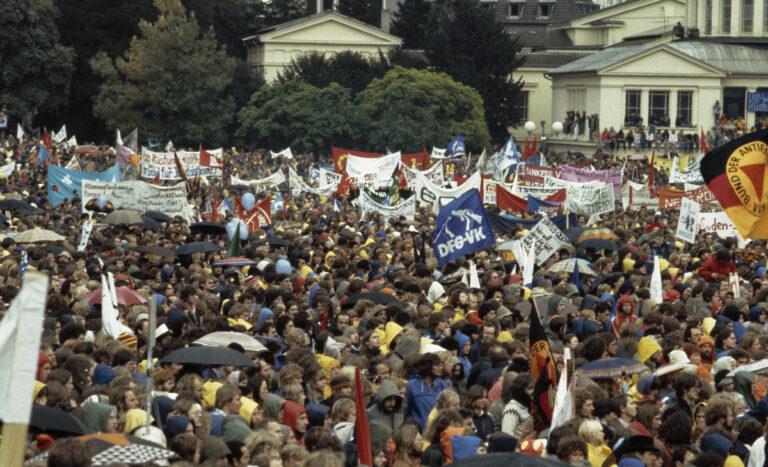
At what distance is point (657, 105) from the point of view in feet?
287

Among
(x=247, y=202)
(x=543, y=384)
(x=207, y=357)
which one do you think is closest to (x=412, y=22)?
(x=247, y=202)

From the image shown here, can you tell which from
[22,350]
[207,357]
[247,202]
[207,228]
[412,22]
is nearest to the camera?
[22,350]

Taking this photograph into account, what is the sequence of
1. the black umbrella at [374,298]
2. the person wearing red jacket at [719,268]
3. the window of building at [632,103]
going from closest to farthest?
the black umbrella at [374,298], the person wearing red jacket at [719,268], the window of building at [632,103]

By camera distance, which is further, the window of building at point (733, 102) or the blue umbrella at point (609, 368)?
the window of building at point (733, 102)

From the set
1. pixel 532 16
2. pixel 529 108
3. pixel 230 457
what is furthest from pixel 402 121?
pixel 230 457

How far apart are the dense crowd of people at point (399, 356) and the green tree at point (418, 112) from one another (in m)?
48.3

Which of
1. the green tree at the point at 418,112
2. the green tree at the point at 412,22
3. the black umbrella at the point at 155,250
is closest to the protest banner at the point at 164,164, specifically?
the black umbrella at the point at 155,250

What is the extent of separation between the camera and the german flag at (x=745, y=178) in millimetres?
17641

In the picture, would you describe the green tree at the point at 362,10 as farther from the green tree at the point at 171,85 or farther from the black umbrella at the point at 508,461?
the black umbrella at the point at 508,461

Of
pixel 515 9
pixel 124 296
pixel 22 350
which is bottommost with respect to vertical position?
pixel 124 296

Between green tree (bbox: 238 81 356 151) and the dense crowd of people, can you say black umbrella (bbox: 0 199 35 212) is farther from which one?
green tree (bbox: 238 81 356 151)

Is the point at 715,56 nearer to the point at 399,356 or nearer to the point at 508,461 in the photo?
the point at 399,356

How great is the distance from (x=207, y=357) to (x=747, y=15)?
255 feet

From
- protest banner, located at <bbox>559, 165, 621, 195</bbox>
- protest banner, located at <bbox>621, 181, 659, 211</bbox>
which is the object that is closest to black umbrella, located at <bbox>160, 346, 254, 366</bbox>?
protest banner, located at <bbox>559, 165, 621, 195</bbox>
